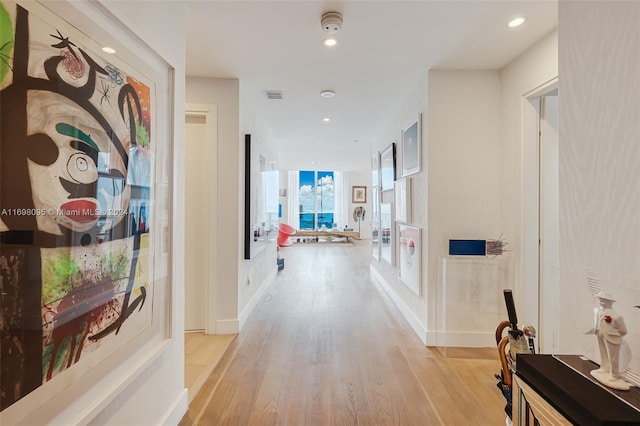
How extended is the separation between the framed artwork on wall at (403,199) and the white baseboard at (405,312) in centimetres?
100

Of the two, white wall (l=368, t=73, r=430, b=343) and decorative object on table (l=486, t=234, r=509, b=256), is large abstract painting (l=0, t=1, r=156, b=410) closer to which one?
white wall (l=368, t=73, r=430, b=343)

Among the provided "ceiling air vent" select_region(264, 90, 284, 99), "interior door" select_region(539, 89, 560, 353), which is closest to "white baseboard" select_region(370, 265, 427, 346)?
"interior door" select_region(539, 89, 560, 353)

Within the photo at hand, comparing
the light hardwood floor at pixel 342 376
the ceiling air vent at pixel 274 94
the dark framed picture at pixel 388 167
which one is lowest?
the light hardwood floor at pixel 342 376

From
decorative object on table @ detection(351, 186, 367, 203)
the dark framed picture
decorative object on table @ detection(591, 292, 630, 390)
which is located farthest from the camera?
decorative object on table @ detection(351, 186, 367, 203)

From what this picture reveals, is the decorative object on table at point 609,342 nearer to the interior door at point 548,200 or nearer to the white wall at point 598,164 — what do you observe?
the white wall at point 598,164

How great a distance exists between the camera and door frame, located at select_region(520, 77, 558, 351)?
2.62 metres

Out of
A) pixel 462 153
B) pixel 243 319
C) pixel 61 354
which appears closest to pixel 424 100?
pixel 462 153

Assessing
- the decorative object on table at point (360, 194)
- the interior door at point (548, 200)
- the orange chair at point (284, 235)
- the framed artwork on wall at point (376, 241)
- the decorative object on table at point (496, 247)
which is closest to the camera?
the interior door at point (548, 200)

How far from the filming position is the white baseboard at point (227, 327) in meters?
3.11

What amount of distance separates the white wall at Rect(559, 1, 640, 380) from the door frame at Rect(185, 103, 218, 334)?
2730 millimetres

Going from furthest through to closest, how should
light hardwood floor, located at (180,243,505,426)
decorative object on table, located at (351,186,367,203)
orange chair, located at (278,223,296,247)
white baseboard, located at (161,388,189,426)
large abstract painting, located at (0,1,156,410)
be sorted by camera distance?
decorative object on table, located at (351,186,367,203) → orange chair, located at (278,223,296,247) → light hardwood floor, located at (180,243,505,426) → white baseboard, located at (161,388,189,426) → large abstract painting, located at (0,1,156,410)

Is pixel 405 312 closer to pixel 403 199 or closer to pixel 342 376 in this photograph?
pixel 403 199

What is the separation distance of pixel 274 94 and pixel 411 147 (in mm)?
1627

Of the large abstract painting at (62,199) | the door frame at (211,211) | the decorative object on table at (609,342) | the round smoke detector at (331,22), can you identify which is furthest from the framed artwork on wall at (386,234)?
the large abstract painting at (62,199)
